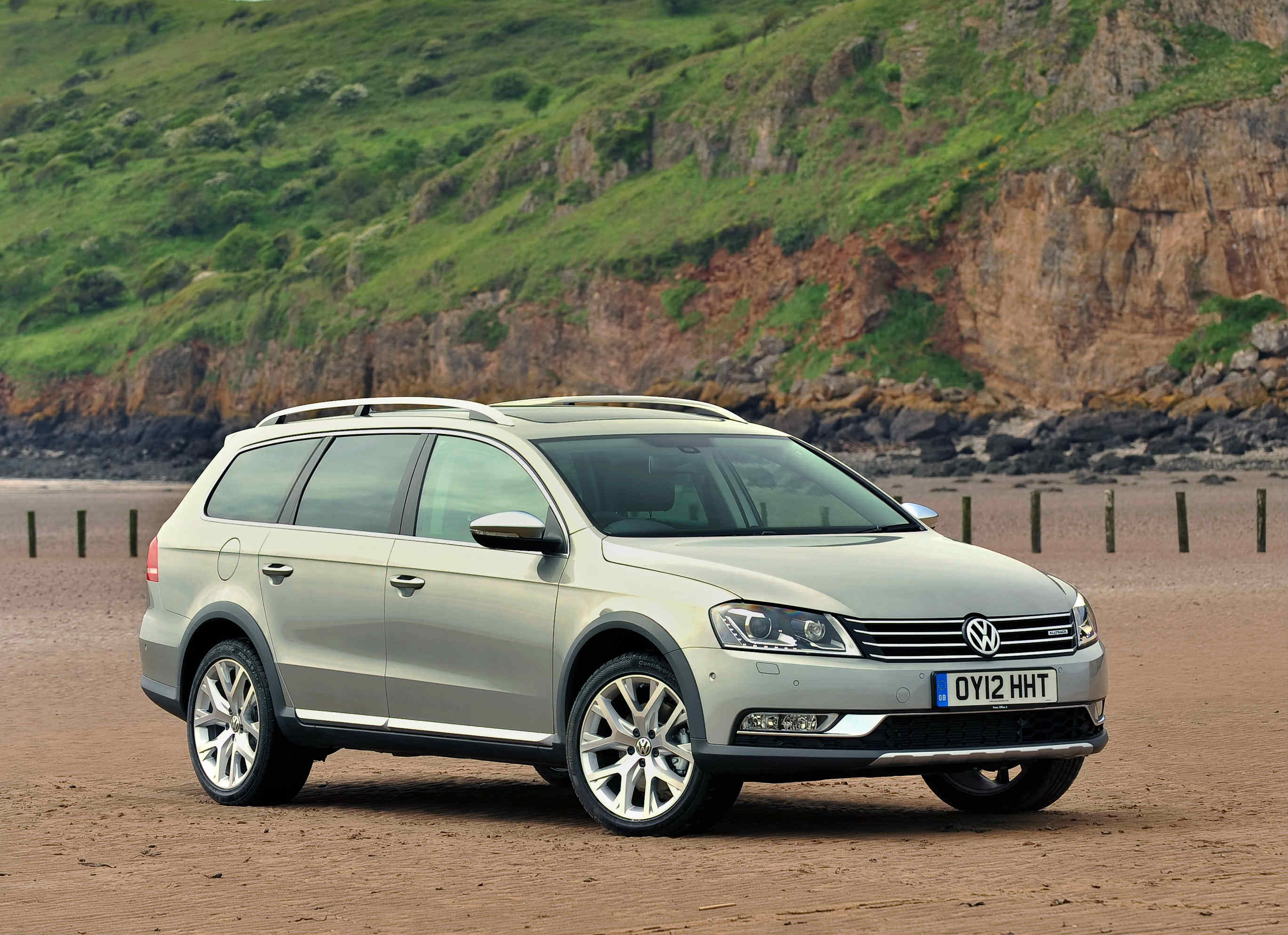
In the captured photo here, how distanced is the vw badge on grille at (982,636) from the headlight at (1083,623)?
52 cm

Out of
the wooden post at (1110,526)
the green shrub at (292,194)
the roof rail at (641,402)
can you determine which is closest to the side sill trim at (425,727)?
the roof rail at (641,402)

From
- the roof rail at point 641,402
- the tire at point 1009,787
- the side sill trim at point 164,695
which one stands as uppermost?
the roof rail at point 641,402

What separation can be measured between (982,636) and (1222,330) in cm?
6990

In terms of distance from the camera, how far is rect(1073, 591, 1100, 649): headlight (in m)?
7.96

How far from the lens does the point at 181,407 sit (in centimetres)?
11306

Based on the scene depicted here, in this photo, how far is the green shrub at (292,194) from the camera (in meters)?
152

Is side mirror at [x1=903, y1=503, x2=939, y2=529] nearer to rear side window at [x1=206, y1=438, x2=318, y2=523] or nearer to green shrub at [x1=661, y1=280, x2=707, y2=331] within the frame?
rear side window at [x1=206, y1=438, x2=318, y2=523]

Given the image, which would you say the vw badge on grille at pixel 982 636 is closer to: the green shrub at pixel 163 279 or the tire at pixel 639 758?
the tire at pixel 639 758

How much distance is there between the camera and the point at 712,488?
869 centimetres

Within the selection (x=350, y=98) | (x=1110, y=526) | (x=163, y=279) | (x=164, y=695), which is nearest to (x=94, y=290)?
(x=163, y=279)

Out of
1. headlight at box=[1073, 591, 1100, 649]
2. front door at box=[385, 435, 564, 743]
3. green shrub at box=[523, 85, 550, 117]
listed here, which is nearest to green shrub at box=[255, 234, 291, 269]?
green shrub at box=[523, 85, 550, 117]

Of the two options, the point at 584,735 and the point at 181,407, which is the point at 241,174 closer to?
the point at 181,407

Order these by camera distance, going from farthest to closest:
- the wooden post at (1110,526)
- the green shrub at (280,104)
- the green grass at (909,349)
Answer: the green shrub at (280,104)
the green grass at (909,349)
the wooden post at (1110,526)

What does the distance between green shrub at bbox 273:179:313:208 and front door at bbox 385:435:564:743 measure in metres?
147
